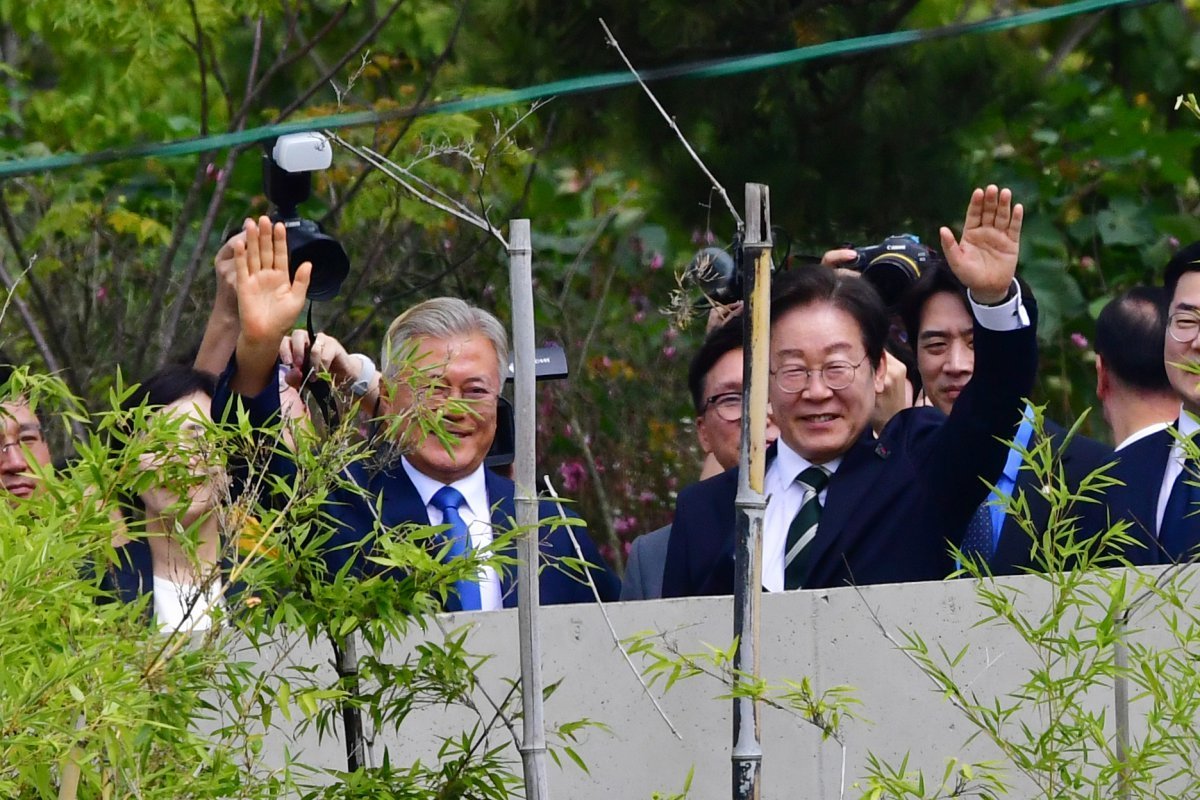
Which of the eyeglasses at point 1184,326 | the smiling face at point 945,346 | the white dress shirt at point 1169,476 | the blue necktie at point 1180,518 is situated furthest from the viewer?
the smiling face at point 945,346

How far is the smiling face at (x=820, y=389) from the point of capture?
3.48 metres

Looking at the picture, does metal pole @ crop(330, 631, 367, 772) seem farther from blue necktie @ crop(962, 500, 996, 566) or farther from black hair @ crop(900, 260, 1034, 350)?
black hair @ crop(900, 260, 1034, 350)

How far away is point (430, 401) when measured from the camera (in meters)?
3.10

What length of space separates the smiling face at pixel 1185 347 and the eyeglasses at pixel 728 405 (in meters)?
0.94

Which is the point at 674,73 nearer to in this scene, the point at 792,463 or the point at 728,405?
the point at 792,463

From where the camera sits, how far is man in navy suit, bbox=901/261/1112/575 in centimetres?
353

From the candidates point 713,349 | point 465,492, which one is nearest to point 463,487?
point 465,492

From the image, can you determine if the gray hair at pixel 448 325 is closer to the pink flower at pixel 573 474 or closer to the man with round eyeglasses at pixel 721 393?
the man with round eyeglasses at pixel 721 393

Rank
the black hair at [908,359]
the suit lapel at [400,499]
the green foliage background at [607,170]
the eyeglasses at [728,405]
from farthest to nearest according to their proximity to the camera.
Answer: the green foliage background at [607,170], the black hair at [908,359], the eyeglasses at [728,405], the suit lapel at [400,499]

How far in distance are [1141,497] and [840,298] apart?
65cm

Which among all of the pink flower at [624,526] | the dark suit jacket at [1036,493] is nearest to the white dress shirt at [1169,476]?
the dark suit jacket at [1036,493]

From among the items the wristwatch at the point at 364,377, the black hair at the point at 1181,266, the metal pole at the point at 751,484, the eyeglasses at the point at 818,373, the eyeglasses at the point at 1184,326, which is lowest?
the metal pole at the point at 751,484

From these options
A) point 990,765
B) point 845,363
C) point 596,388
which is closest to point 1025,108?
point 596,388

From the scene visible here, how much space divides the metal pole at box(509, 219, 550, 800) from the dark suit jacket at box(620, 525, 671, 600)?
1243 millimetres
